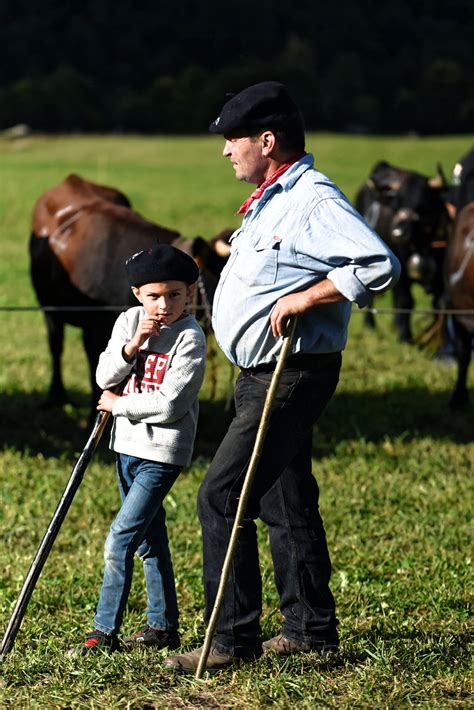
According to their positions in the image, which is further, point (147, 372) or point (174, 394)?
point (147, 372)

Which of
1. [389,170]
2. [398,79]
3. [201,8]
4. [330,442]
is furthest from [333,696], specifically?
[201,8]

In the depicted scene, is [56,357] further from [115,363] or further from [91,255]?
[115,363]

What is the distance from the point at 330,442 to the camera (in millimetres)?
8219

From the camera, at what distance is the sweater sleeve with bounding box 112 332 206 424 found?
411cm

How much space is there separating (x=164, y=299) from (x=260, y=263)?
1.55 ft

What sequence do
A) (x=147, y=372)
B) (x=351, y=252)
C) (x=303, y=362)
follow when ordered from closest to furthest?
(x=351, y=252) → (x=303, y=362) → (x=147, y=372)

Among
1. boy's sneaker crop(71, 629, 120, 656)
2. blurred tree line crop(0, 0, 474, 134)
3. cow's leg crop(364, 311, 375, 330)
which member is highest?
boy's sneaker crop(71, 629, 120, 656)

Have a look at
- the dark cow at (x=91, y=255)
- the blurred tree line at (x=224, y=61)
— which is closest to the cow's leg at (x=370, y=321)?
the dark cow at (x=91, y=255)

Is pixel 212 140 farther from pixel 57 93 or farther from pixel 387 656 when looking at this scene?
pixel 387 656

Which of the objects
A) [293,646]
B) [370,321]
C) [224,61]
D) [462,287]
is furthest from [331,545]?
[224,61]

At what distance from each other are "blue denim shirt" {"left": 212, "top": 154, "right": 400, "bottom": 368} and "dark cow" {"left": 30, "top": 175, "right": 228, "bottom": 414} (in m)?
3.46

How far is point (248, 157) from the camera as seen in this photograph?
389cm

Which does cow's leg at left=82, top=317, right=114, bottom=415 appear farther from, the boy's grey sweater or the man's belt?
the man's belt

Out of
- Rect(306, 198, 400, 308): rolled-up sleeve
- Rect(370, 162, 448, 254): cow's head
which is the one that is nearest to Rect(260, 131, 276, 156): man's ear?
Rect(306, 198, 400, 308): rolled-up sleeve
